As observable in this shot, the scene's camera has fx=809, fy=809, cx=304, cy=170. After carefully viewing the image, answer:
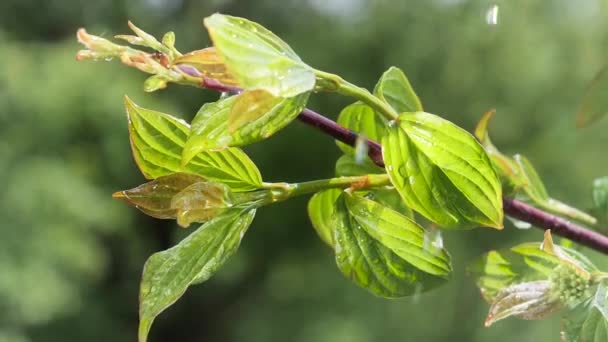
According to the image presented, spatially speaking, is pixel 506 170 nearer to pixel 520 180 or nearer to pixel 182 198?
pixel 520 180

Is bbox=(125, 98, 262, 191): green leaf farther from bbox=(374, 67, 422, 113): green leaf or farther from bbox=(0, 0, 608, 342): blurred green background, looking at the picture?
bbox=(0, 0, 608, 342): blurred green background

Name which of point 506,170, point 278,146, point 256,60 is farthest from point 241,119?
point 278,146

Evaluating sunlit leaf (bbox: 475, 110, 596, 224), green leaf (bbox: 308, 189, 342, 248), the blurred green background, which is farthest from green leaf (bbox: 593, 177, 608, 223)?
the blurred green background

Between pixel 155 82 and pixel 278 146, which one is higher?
pixel 155 82

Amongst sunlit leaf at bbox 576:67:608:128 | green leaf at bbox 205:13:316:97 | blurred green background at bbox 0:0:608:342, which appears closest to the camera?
green leaf at bbox 205:13:316:97

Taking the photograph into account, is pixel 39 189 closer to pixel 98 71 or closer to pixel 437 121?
pixel 98 71

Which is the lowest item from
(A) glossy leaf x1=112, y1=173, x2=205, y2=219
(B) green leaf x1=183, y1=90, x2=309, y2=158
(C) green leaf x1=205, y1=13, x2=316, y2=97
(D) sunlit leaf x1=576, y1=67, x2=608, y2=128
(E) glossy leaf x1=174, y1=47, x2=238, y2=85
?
(A) glossy leaf x1=112, y1=173, x2=205, y2=219

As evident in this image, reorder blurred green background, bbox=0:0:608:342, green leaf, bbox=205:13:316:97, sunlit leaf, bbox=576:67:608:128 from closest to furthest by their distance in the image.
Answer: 1. green leaf, bbox=205:13:316:97
2. sunlit leaf, bbox=576:67:608:128
3. blurred green background, bbox=0:0:608:342
